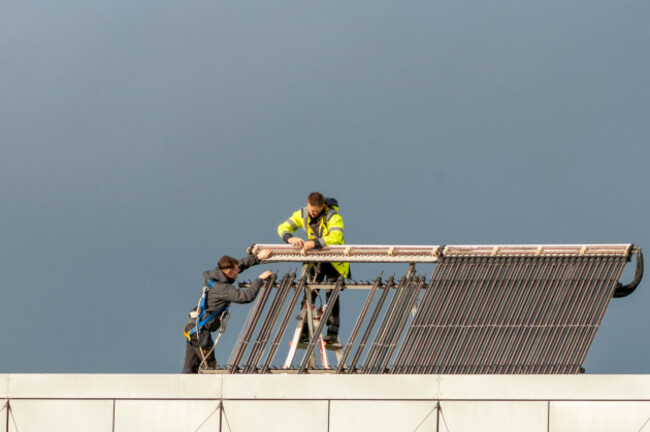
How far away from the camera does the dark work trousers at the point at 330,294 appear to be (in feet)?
106

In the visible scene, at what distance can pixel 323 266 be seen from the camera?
3269 cm

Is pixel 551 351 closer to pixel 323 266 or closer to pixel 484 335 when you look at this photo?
pixel 484 335

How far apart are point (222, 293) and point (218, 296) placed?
95 millimetres

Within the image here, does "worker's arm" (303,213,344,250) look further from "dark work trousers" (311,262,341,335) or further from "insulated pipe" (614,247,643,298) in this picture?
"insulated pipe" (614,247,643,298)

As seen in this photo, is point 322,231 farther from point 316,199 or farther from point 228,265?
point 228,265

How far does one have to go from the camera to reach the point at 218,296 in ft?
105
